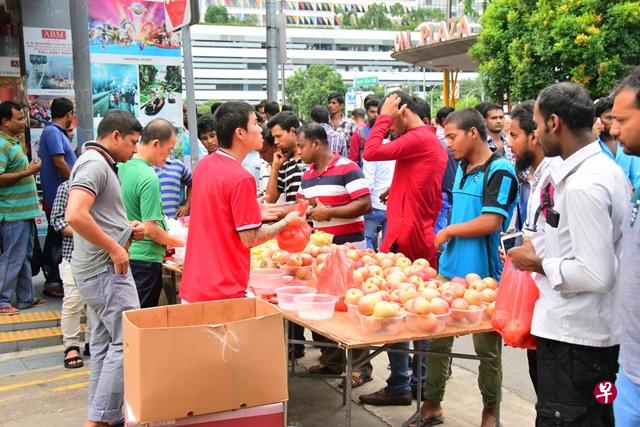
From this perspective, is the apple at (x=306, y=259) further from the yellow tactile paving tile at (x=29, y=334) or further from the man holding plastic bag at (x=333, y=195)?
the yellow tactile paving tile at (x=29, y=334)

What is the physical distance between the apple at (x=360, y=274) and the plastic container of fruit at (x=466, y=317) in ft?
2.10

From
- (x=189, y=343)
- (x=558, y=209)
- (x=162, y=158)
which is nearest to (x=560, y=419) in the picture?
(x=558, y=209)

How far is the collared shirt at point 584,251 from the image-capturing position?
8.05 feet

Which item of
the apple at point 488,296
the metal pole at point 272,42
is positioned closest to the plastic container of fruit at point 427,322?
the apple at point 488,296

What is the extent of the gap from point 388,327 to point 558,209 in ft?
3.55

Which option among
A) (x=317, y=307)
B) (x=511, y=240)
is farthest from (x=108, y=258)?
(x=511, y=240)

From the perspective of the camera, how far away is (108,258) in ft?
13.4

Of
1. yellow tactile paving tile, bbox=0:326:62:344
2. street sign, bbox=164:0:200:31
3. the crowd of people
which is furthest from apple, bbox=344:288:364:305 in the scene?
yellow tactile paving tile, bbox=0:326:62:344

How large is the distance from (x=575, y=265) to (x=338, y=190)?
290cm

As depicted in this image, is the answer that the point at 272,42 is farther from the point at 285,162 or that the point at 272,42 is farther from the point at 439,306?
the point at 439,306

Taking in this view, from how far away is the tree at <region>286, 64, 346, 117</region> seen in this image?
86.9 meters

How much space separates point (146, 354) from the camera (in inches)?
101

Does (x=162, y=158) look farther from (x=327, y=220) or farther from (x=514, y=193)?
(x=514, y=193)

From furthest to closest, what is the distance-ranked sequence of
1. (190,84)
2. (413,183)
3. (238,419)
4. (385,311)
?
(190,84) < (413,183) < (385,311) < (238,419)
